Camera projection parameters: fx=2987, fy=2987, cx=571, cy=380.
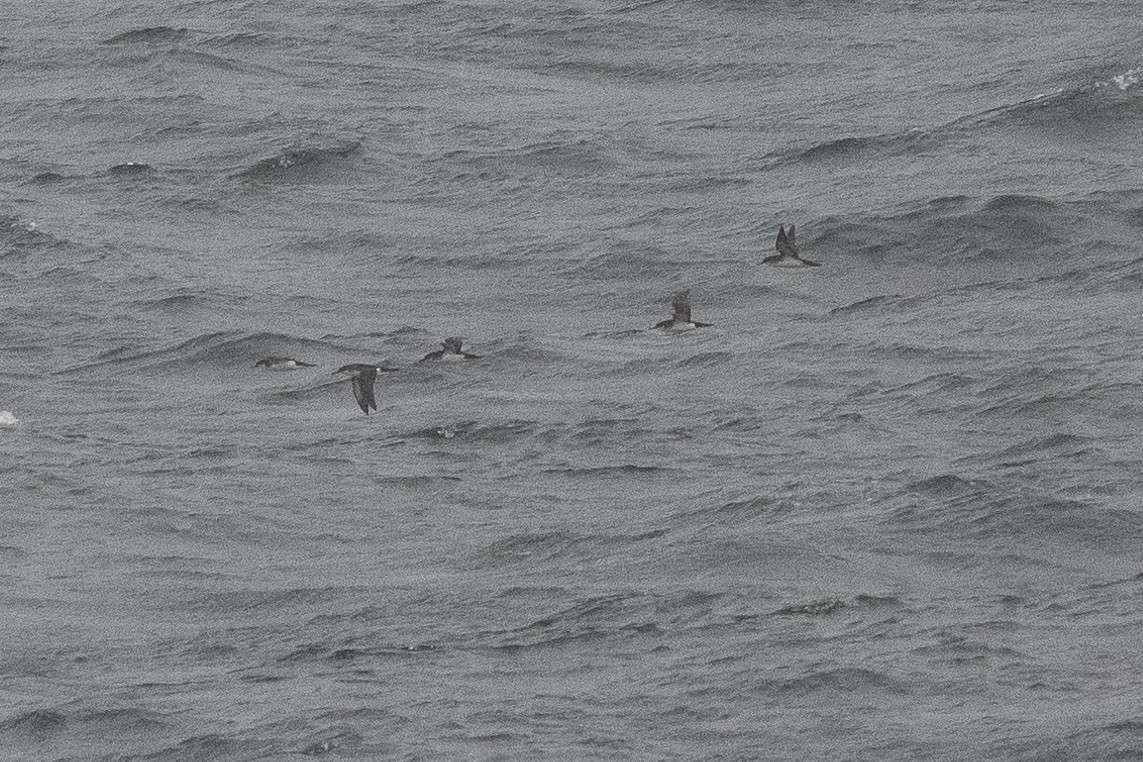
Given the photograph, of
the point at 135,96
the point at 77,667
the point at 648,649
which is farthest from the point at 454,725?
the point at 135,96

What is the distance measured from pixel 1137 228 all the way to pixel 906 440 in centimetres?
619

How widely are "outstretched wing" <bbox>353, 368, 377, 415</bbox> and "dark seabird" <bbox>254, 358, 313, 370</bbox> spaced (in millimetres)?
2104

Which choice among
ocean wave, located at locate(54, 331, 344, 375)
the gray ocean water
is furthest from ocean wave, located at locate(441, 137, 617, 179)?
ocean wave, located at locate(54, 331, 344, 375)

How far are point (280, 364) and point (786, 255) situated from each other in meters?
4.85

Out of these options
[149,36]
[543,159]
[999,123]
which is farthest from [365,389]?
[149,36]

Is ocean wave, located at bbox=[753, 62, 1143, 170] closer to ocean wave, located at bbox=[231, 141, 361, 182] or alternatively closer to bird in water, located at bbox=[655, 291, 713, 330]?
ocean wave, located at bbox=[231, 141, 361, 182]

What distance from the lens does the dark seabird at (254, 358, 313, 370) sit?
27.2m

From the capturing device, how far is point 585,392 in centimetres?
2602

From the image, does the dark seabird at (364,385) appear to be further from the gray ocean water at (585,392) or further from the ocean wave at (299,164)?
the ocean wave at (299,164)

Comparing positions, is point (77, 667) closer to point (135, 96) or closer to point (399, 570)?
point (399, 570)

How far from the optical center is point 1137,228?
29.2 meters

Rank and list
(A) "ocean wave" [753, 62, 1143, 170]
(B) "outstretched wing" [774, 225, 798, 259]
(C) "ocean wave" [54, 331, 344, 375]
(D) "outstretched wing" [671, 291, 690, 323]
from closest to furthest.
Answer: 1. (D) "outstretched wing" [671, 291, 690, 323]
2. (B) "outstretched wing" [774, 225, 798, 259]
3. (C) "ocean wave" [54, 331, 344, 375]
4. (A) "ocean wave" [753, 62, 1143, 170]

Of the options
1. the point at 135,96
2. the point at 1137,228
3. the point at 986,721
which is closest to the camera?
the point at 986,721

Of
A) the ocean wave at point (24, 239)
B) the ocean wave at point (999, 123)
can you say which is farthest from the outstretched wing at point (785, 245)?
the ocean wave at point (24, 239)
